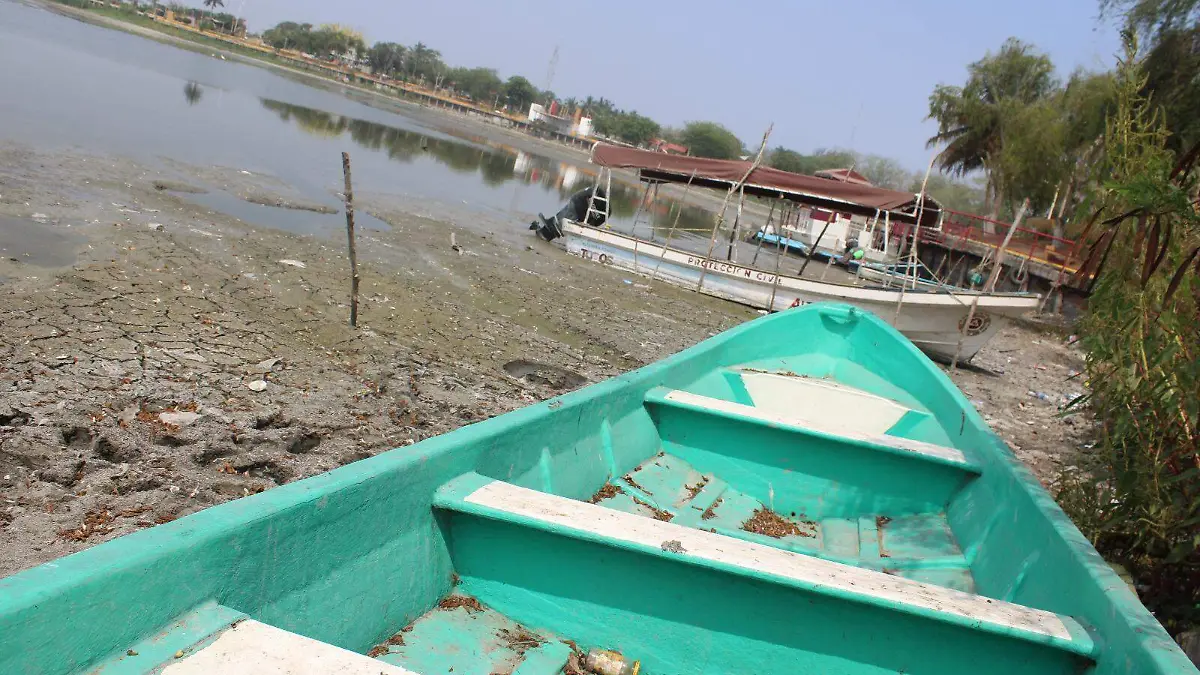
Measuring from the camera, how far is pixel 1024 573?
10.2 ft

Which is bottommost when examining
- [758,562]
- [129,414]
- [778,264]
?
[129,414]

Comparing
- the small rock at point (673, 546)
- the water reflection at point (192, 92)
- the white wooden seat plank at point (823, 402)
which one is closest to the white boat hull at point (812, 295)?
the white wooden seat plank at point (823, 402)

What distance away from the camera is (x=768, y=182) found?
1570cm

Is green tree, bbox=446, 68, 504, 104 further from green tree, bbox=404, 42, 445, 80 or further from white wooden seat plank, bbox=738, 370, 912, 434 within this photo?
white wooden seat plank, bbox=738, 370, 912, 434

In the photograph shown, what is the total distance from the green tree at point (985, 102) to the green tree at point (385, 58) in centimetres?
11150

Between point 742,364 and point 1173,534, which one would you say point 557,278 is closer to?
point 742,364

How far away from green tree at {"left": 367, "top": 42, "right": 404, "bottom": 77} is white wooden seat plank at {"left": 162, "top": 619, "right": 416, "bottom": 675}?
476 ft

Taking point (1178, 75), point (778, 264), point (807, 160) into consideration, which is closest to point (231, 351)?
point (778, 264)

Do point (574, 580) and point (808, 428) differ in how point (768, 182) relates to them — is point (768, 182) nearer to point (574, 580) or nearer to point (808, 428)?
point (808, 428)

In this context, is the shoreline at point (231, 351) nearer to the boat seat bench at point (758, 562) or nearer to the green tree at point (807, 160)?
the boat seat bench at point (758, 562)

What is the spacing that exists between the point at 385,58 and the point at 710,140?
5670 centimetres

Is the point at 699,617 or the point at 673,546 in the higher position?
the point at 673,546

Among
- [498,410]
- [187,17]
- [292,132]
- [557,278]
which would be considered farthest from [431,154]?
[187,17]

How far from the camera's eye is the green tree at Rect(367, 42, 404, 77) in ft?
440
